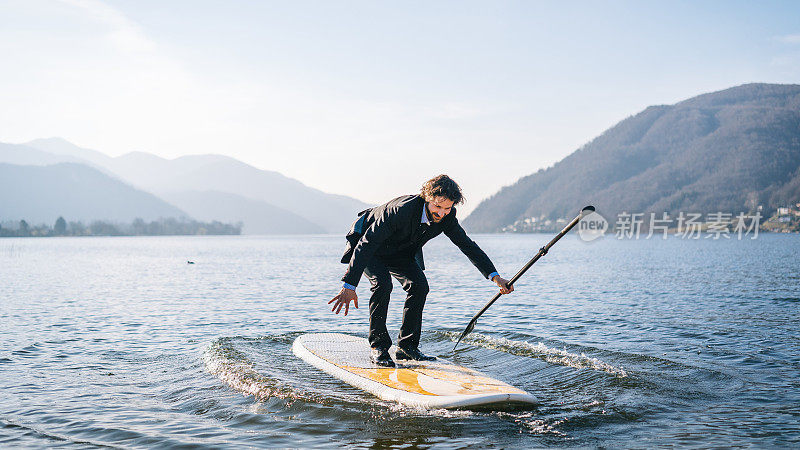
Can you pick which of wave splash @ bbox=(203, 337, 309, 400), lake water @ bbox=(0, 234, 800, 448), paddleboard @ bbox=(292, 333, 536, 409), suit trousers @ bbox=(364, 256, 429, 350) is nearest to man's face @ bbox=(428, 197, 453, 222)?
suit trousers @ bbox=(364, 256, 429, 350)

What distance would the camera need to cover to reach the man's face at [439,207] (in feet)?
26.9

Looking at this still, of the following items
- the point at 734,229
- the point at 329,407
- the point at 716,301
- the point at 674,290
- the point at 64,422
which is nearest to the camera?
the point at 64,422

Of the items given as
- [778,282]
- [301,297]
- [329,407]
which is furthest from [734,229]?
[329,407]

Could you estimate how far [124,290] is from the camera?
29984mm

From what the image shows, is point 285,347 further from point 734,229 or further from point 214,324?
point 734,229

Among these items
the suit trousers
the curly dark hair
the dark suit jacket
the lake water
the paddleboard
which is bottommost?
the lake water

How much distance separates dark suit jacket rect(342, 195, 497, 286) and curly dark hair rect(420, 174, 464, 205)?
0.27 m

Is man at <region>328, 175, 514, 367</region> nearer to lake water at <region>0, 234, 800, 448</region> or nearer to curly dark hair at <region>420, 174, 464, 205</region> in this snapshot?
curly dark hair at <region>420, 174, 464, 205</region>

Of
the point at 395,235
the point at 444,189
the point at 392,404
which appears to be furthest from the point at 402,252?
the point at 392,404

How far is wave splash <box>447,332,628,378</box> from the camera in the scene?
10269mm

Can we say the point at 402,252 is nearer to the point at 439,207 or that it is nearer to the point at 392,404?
the point at 439,207

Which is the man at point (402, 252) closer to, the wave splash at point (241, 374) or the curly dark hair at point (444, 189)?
the curly dark hair at point (444, 189)

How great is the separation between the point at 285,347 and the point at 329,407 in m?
4.77

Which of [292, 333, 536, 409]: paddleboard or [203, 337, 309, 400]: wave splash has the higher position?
[292, 333, 536, 409]: paddleboard
